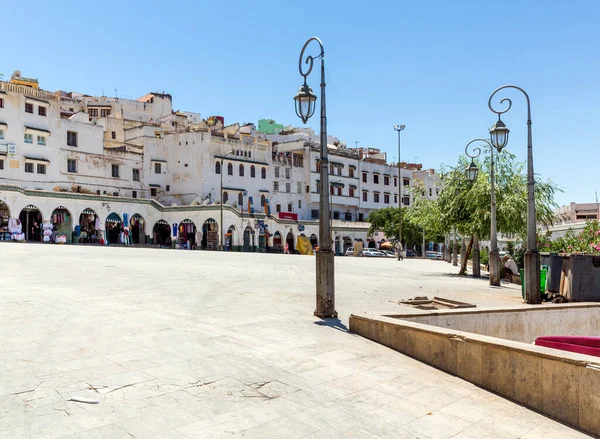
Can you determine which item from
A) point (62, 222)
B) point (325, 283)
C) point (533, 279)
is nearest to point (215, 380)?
point (325, 283)

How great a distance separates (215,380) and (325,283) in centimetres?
382

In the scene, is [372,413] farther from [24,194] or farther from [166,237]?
[166,237]

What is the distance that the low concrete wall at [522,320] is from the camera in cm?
898

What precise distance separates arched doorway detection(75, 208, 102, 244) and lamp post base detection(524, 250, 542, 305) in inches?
1521

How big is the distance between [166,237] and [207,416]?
48.9m

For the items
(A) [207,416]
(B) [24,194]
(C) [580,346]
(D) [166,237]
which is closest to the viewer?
(A) [207,416]

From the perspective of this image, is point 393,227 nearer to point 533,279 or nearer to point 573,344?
point 533,279

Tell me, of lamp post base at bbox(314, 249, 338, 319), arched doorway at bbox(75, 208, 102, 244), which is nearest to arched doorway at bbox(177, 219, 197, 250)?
arched doorway at bbox(75, 208, 102, 244)

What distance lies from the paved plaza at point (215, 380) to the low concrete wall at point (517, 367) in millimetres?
161

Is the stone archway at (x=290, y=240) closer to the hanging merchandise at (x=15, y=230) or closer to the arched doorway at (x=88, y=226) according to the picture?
the arched doorway at (x=88, y=226)

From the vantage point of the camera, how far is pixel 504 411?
5.59 metres

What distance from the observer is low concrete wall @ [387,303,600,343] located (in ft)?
29.5

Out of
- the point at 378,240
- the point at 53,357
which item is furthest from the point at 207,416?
the point at 378,240

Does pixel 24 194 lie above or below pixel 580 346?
above
